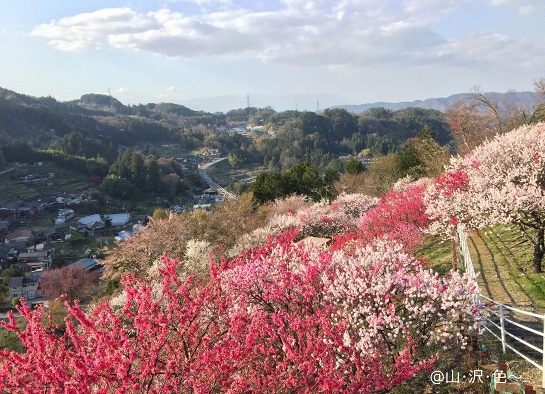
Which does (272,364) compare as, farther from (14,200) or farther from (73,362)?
(14,200)

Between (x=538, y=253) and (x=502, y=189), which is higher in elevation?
(x=502, y=189)

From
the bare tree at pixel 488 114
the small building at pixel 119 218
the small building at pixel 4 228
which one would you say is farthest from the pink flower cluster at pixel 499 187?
the small building at pixel 4 228

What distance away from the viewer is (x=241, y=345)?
4711 mm

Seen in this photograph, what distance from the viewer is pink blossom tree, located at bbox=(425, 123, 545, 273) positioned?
8.10 m

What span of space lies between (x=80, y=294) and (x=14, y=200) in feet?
144

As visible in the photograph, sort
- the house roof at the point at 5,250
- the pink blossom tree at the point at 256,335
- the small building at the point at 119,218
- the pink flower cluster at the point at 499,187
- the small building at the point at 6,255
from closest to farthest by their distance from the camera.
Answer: the pink blossom tree at the point at 256,335
the pink flower cluster at the point at 499,187
the small building at the point at 6,255
the house roof at the point at 5,250
the small building at the point at 119,218

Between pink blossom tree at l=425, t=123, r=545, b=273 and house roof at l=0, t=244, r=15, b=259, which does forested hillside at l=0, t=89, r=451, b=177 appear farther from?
pink blossom tree at l=425, t=123, r=545, b=273

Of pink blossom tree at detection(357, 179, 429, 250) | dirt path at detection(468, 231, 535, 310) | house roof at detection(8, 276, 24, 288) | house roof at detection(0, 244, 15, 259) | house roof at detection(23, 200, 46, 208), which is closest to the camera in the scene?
dirt path at detection(468, 231, 535, 310)

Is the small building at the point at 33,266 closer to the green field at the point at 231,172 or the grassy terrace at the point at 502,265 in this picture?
the green field at the point at 231,172

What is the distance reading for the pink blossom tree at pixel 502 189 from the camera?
810cm

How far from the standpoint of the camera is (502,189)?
330 inches

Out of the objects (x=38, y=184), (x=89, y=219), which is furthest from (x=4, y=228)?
(x=38, y=184)

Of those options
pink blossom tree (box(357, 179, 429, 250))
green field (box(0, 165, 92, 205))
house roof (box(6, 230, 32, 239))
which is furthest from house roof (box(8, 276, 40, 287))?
pink blossom tree (box(357, 179, 429, 250))

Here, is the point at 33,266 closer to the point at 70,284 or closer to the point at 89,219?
the point at 70,284
